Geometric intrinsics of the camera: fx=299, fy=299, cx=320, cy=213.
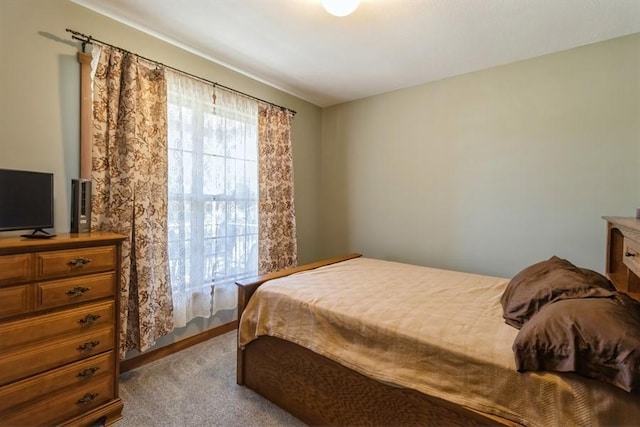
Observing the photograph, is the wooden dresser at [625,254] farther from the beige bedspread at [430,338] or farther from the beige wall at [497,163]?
the beige bedspread at [430,338]

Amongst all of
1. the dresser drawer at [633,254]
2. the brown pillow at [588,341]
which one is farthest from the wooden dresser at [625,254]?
the brown pillow at [588,341]

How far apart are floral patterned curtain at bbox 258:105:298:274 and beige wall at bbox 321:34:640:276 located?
0.78 metres

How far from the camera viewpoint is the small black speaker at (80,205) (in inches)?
71.5

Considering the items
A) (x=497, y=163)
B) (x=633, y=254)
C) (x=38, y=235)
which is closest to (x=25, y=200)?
(x=38, y=235)

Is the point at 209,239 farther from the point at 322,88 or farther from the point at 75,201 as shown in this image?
the point at 322,88

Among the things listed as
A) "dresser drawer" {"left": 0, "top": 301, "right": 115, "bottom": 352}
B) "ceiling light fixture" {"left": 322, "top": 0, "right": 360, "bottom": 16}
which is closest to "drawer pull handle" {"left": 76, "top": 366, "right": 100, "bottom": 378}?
"dresser drawer" {"left": 0, "top": 301, "right": 115, "bottom": 352}

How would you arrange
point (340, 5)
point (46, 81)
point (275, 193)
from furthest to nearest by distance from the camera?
point (275, 193) → point (46, 81) → point (340, 5)

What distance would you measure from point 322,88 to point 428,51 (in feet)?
4.01

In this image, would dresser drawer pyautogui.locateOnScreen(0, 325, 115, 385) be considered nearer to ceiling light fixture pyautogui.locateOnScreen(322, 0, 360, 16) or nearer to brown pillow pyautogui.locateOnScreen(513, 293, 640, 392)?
brown pillow pyautogui.locateOnScreen(513, 293, 640, 392)

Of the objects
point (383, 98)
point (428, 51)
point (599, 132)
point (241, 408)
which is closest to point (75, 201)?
point (241, 408)

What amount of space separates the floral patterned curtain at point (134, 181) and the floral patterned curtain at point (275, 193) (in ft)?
3.25

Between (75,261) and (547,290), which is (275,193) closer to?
(75,261)

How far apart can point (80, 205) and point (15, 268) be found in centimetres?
59

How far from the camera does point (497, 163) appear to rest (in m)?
2.77
